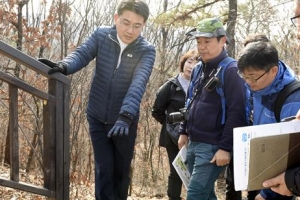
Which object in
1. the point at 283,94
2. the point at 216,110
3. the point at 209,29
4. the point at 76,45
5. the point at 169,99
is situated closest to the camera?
the point at 283,94

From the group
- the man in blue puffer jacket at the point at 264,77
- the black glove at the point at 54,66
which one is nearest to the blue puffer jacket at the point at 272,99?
the man in blue puffer jacket at the point at 264,77

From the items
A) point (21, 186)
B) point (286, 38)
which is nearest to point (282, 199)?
point (21, 186)

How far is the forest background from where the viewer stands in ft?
21.3

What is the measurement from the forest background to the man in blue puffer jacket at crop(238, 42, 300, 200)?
2.22 metres

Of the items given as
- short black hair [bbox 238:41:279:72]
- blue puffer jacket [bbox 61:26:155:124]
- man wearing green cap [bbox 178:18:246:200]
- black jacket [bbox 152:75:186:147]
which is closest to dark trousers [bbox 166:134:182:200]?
black jacket [bbox 152:75:186:147]

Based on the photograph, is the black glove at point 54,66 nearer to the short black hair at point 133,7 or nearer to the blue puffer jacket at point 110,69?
the blue puffer jacket at point 110,69

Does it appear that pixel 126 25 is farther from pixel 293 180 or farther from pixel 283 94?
pixel 293 180

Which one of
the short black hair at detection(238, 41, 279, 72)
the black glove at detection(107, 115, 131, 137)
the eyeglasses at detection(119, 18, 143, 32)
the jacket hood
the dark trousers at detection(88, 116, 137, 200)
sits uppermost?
the eyeglasses at detection(119, 18, 143, 32)

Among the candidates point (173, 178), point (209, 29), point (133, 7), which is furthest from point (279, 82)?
point (173, 178)

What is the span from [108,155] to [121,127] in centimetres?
46

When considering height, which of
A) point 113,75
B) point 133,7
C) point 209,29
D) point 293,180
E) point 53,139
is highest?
point 133,7

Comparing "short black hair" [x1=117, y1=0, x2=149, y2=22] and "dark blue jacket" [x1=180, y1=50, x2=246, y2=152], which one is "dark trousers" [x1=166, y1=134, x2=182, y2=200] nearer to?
"dark blue jacket" [x1=180, y1=50, x2=246, y2=152]

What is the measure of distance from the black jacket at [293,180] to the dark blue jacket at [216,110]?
1.00 m

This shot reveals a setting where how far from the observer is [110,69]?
3068mm
